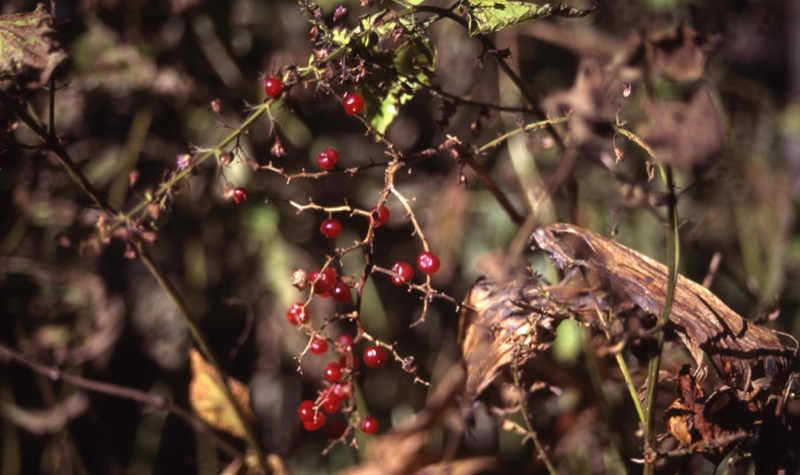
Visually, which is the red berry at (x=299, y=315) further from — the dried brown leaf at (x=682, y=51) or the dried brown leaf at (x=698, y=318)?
the dried brown leaf at (x=682, y=51)

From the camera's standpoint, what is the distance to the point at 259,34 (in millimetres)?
1683

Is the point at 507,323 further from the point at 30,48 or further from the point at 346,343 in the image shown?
the point at 30,48

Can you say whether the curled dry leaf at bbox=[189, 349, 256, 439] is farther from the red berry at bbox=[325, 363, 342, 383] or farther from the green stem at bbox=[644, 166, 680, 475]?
the green stem at bbox=[644, 166, 680, 475]

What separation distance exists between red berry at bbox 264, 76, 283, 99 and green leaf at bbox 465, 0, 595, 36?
0.23m

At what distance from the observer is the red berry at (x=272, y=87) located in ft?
2.60

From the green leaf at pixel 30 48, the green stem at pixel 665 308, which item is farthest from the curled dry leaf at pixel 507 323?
the green leaf at pixel 30 48

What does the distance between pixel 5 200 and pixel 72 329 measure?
34 centimetres

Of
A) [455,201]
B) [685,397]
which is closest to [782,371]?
[685,397]

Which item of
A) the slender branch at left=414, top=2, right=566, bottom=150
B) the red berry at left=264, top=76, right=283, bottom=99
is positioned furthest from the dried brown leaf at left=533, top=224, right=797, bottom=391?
the red berry at left=264, top=76, right=283, bottom=99

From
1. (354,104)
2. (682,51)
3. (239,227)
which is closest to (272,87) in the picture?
(354,104)

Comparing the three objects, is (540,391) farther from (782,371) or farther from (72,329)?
(72,329)

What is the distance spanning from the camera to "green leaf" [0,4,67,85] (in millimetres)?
782

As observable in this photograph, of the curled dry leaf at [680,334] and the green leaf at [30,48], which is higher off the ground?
the green leaf at [30,48]

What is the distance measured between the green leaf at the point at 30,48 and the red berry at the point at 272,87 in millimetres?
233
